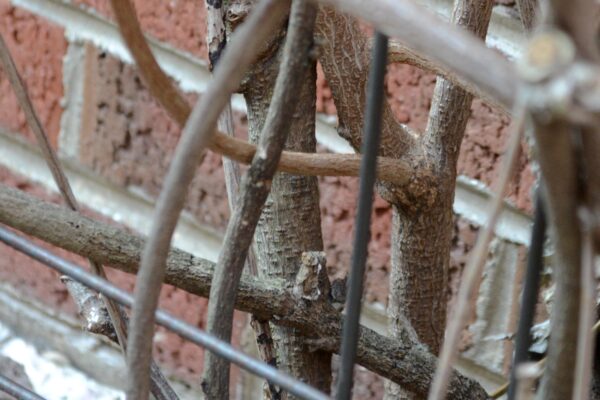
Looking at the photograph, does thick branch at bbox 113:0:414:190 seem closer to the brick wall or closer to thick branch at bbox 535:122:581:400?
thick branch at bbox 535:122:581:400

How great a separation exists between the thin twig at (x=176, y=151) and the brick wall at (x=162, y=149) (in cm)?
44

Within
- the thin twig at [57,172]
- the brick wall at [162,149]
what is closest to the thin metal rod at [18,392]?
the thin twig at [57,172]

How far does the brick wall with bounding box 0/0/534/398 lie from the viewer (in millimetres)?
779

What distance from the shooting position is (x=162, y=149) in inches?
37.9

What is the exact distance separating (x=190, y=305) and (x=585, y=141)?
2.57ft

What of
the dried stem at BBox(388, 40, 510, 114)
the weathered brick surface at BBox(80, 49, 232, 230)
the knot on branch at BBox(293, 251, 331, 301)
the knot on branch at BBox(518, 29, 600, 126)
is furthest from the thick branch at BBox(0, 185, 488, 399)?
the weathered brick surface at BBox(80, 49, 232, 230)

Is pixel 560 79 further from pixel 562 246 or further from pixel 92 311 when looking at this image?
pixel 92 311

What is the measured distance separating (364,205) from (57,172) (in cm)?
18

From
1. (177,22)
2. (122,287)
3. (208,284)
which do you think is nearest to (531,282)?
(208,284)

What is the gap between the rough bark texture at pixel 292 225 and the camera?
1.54 ft

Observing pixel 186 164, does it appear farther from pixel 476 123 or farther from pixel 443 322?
pixel 476 123

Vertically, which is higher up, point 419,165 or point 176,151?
point 419,165

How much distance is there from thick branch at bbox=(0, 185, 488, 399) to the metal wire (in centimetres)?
1

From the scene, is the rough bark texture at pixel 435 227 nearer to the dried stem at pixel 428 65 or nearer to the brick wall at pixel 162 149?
the dried stem at pixel 428 65
